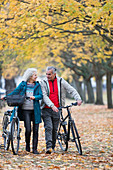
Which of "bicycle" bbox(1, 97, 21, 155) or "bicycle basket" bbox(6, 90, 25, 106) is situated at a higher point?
"bicycle basket" bbox(6, 90, 25, 106)

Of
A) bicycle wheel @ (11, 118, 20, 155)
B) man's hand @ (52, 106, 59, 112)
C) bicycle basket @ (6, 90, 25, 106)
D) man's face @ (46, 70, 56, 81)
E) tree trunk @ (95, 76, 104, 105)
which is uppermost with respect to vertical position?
tree trunk @ (95, 76, 104, 105)

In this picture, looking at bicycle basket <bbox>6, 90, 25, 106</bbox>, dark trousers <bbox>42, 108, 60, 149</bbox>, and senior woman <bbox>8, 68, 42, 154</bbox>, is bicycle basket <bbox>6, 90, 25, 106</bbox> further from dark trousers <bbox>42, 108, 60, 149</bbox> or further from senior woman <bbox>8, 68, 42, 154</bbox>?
dark trousers <bbox>42, 108, 60, 149</bbox>

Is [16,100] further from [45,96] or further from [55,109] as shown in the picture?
[55,109]

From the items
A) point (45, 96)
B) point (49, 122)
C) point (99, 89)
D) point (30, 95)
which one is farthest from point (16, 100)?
point (99, 89)

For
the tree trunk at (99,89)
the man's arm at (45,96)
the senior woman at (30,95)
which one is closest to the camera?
the man's arm at (45,96)

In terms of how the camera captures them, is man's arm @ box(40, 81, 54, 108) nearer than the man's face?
Yes

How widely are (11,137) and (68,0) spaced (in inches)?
241

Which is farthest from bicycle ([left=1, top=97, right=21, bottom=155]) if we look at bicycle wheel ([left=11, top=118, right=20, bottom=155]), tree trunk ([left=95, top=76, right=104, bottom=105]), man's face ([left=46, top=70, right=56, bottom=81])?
tree trunk ([left=95, top=76, right=104, bottom=105])

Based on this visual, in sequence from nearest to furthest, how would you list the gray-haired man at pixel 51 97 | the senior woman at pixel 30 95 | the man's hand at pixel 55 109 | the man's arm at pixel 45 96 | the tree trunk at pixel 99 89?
the man's hand at pixel 55 109, the man's arm at pixel 45 96, the senior woman at pixel 30 95, the gray-haired man at pixel 51 97, the tree trunk at pixel 99 89

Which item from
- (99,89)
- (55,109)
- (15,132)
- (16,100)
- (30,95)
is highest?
(99,89)

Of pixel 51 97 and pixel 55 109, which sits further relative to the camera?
pixel 51 97

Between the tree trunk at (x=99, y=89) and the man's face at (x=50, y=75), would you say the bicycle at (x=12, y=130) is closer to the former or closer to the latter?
the man's face at (x=50, y=75)

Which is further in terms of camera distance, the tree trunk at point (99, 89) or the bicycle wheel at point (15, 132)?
the tree trunk at point (99, 89)

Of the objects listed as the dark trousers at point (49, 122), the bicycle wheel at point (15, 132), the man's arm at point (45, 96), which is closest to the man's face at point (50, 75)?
the man's arm at point (45, 96)
